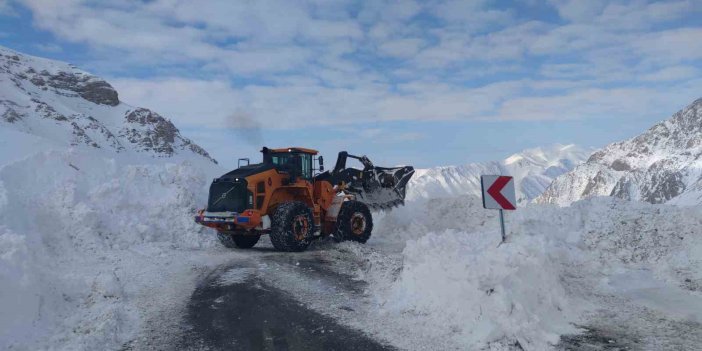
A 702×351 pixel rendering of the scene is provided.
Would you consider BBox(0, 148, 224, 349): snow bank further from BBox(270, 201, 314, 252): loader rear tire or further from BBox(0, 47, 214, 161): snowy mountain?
BBox(0, 47, 214, 161): snowy mountain

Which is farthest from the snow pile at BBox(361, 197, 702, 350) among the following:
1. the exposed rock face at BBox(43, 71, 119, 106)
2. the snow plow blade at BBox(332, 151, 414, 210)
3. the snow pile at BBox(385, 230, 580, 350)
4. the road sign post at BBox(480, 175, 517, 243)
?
the exposed rock face at BBox(43, 71, 119, 106)

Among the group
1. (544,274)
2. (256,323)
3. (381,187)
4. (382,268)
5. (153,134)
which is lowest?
(256,323)

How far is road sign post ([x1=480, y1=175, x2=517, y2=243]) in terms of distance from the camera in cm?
874

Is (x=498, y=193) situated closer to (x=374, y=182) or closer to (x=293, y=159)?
(x=293, y=159)

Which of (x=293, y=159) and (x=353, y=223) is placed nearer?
(x=293, y=159)

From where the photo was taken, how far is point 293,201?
551 inches

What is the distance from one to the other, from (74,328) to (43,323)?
449mm

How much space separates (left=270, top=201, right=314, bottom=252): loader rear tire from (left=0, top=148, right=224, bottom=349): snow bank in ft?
7.94

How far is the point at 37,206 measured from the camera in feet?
42.7

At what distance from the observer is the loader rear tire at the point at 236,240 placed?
14688 mm

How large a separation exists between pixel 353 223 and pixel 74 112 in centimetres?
8163

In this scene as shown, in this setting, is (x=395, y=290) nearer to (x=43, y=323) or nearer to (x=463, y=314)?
(x=463, y=314)

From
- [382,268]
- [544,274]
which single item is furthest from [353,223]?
[544,274]

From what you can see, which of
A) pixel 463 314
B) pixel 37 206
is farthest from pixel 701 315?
pixel 37 206
